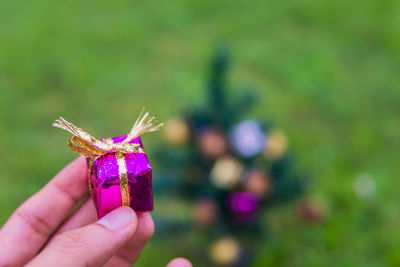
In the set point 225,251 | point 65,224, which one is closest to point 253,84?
point 225,251

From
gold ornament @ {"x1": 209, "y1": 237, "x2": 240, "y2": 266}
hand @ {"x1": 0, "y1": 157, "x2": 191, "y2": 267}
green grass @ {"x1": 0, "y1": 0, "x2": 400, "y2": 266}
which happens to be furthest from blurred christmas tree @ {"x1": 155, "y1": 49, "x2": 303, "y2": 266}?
hand @ {"x1": 0, "y1": 157, "x2": 191, "y2": 267}

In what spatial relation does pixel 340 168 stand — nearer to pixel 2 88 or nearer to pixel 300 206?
pixel 300 206

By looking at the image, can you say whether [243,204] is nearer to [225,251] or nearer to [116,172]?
[225,251]

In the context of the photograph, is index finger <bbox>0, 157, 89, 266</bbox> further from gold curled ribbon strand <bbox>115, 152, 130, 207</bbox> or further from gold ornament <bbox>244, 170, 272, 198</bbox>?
gold ornament <bbox>244, 170, 272, 198</bbox>

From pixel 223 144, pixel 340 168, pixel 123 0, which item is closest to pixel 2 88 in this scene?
pixel 123 0

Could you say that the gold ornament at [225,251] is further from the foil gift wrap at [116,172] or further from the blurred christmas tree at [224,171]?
the foil gift wrap at [116,172]

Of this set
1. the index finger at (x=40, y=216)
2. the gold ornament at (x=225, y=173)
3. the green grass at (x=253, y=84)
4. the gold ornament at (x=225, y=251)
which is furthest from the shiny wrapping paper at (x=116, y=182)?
the green grass at (x=253, y=84)
